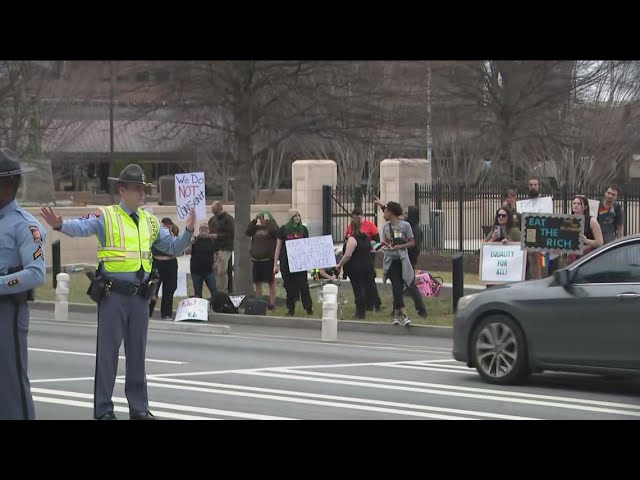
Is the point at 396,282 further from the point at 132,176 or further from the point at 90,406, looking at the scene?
the point at 132,176

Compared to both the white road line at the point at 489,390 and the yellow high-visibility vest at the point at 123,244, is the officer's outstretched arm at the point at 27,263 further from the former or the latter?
the white road line at the point at 489,390

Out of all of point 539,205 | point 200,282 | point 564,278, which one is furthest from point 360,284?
point 564,278

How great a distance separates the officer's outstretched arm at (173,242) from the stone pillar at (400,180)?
24927 mm

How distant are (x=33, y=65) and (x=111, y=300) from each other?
26255 mm

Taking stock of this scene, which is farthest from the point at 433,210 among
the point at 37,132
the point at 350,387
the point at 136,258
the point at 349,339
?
the point at 136,258

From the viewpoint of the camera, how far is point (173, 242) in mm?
9086

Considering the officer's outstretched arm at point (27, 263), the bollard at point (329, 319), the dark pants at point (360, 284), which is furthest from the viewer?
the dark pants at point (360, 284)

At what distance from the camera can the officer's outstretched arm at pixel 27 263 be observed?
692 centimetres

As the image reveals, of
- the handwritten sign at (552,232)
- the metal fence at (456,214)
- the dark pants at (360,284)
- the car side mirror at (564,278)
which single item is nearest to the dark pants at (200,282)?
the dark pants at (360,284)

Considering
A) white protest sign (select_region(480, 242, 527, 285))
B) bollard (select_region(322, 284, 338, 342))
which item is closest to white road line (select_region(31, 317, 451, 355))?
bollard (select_region(322, 284, 338, 342))

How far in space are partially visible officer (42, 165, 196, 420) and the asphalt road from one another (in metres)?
1.02

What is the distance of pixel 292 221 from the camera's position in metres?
20.2
